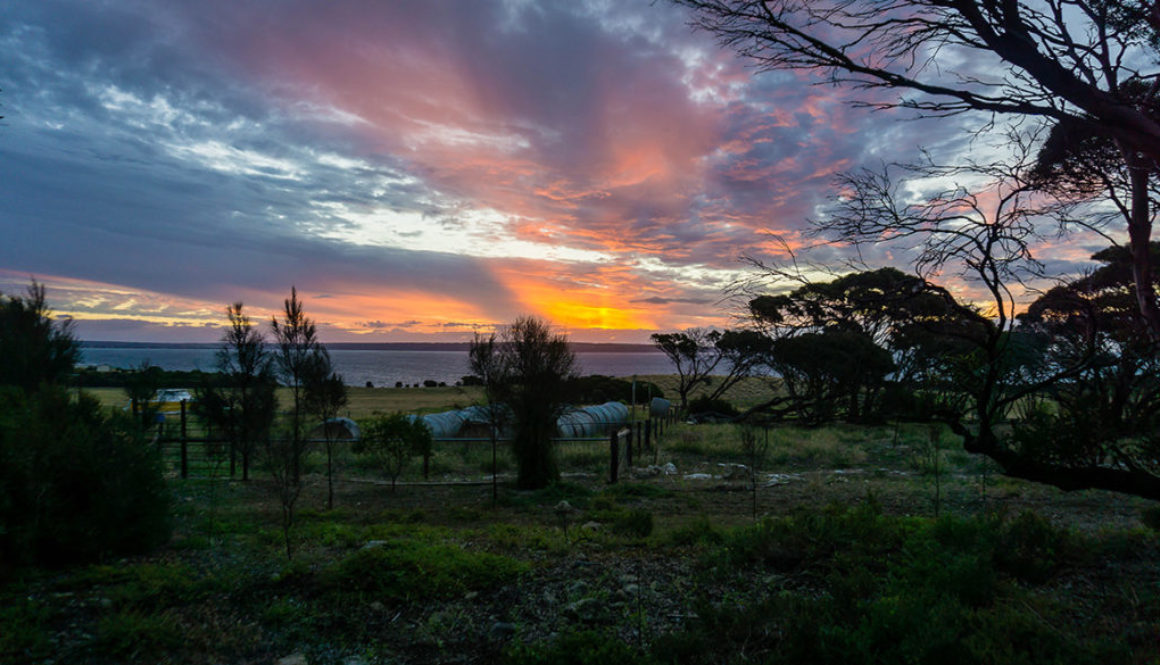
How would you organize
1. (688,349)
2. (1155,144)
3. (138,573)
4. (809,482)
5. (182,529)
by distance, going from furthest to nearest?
(688,349)
(809,482)
(182,529)
(138,573)
(1155,144)

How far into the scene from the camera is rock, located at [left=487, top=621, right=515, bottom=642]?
3.96 m

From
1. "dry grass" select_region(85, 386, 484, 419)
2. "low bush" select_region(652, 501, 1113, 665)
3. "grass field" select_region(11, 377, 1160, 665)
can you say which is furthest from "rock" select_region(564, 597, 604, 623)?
"dry grass" select_region(85, 386, 484, 419)

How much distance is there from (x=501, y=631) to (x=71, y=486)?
14.4 ft

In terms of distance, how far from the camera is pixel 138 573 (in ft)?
15.9

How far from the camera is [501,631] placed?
402 cm

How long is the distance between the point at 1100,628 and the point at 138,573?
6.75 meters

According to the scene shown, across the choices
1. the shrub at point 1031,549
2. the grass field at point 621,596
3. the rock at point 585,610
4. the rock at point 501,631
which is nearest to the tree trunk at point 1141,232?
the grass field at point 621,596

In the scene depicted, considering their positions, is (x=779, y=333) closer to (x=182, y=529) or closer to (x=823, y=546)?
(x=823, y=546)

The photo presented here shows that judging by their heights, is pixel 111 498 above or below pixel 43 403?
below

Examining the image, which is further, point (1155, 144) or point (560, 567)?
point (560, 567)

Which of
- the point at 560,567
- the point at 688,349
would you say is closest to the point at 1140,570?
the point at 560,567

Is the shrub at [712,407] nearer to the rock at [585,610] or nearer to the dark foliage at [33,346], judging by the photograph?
the dark foliage at [33,346]

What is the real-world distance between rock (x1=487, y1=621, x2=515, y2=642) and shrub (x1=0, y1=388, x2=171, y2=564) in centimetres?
401

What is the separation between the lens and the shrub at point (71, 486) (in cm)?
495
